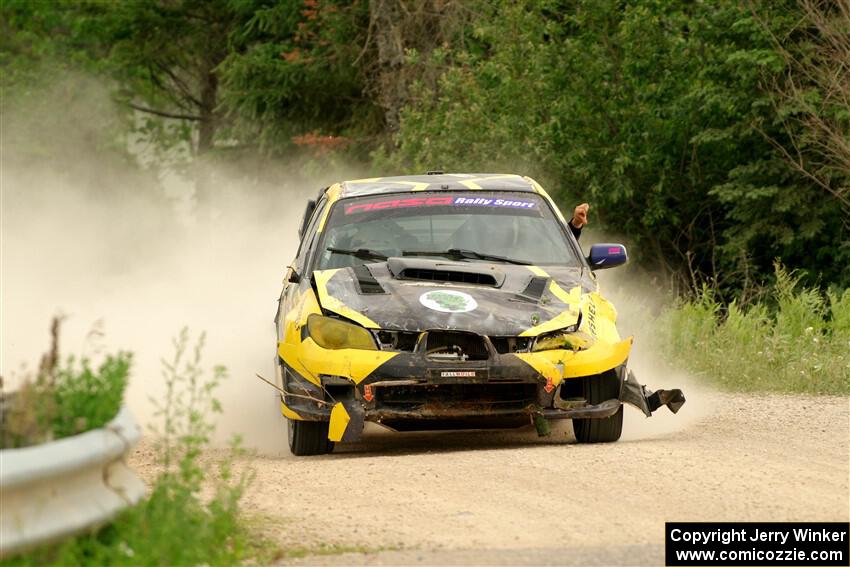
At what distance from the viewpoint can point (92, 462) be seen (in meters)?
5.62

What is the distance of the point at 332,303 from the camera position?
9.64 meters

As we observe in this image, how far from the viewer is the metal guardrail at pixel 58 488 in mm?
5441

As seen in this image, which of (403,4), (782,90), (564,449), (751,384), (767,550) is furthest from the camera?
(403,4)

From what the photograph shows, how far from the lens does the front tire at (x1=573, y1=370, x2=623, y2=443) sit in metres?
9.52

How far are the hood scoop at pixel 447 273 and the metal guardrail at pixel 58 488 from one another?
14.2 feet

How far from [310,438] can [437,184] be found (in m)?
2.47

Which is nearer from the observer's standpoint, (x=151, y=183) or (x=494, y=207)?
(x=494, y=207)

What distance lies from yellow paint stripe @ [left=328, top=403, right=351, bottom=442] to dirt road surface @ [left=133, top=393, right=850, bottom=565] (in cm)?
16

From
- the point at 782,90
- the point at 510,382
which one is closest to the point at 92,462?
the point at 510,382

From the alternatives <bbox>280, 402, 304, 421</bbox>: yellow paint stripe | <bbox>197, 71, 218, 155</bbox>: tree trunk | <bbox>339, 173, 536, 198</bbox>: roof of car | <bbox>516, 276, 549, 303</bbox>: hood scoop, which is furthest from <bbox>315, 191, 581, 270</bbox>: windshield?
<bbox>197, 71, 218, 155</bbox>: tree trunk

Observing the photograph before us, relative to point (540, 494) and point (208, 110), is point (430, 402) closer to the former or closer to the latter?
point (540, 494)

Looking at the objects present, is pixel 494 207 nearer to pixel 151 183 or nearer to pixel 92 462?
A: pixel 92 462

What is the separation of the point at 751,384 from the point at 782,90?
31.1 ft

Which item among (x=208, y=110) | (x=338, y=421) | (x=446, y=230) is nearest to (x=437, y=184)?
(x=446, y=230)
